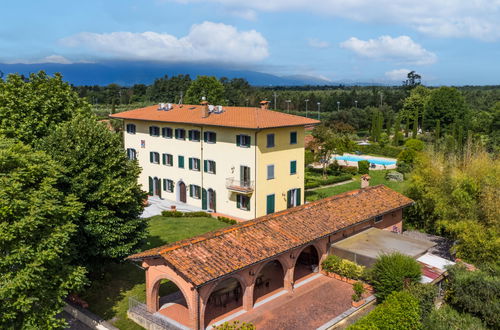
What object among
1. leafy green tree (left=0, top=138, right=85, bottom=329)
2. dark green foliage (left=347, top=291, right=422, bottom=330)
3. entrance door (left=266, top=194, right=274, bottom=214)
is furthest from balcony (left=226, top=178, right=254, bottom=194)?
leafy green tree (left=0, top=138, right=85, bottom=329)

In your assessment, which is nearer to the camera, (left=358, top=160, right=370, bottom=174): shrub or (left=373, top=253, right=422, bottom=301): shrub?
(left=373, top=253, right=422, bottom=301): shrub

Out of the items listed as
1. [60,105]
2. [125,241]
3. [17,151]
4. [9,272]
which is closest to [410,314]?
[125,241]

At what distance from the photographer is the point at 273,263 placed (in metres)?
23.2

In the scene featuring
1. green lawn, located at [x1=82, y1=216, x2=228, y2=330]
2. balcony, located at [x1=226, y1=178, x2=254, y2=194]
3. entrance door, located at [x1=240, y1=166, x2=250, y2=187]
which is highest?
entrance door, located at [x1=240, y1=166, x2=250, y2=187]

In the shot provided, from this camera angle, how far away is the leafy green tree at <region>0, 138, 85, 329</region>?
44.6ft

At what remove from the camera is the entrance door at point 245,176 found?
31678mm

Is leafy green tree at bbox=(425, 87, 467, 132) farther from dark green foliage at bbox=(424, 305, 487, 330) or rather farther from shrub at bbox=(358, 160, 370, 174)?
dark green foliage at bbox=(424, 305, 487, 330)

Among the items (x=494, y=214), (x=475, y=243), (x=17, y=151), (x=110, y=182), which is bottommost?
(x=475, y=243)

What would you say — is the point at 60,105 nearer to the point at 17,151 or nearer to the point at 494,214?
the point at 17,151

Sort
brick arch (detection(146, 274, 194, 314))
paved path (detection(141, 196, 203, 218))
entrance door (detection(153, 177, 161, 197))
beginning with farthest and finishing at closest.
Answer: entrance door (detection(153, 177, 161, 197)) → paved path (detection(141, 196, 203, 218)) → brick arch (detection(146, 274, 194, 314))

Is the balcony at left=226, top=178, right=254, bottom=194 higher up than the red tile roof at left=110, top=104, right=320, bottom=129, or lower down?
lower down

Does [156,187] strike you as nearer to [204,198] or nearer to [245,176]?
[204,198]

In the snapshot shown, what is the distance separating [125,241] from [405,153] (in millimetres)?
46598

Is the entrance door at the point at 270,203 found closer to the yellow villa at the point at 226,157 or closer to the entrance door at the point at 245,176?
the yellow villa at the point at 226,157
